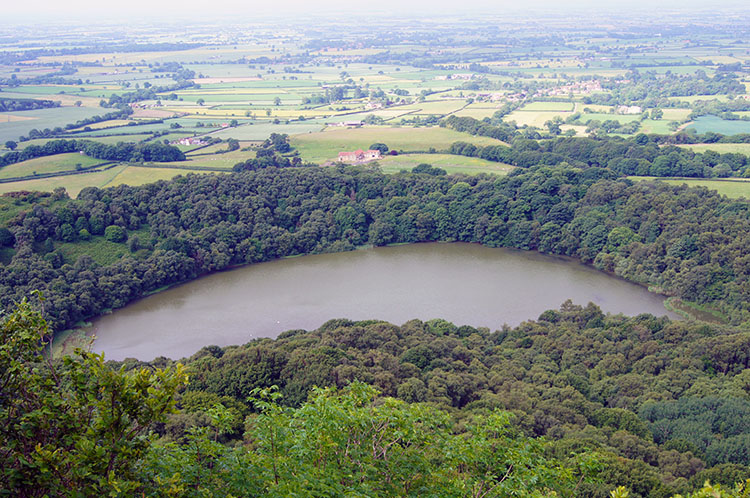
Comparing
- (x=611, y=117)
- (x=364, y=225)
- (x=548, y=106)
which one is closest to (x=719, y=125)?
(x=611, y=117)

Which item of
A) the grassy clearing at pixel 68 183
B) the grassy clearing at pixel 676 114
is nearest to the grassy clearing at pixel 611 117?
the grassy clearing at pixel 676 114

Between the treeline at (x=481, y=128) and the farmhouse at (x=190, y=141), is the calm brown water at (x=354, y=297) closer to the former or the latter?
the treeline at (x=481, y=128)

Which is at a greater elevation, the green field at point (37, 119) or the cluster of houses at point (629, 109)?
the green field at point (37, 119)

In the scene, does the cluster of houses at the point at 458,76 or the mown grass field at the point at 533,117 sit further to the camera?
the cluster of houses at the point at 458,76

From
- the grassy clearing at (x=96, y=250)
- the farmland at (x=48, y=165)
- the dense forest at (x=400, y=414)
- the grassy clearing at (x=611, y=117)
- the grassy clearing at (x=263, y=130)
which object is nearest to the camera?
the dense forest at (x=400, y=414)

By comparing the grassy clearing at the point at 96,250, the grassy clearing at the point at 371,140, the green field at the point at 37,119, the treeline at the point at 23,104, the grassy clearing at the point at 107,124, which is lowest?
the grassy clearing at the point at 96,250

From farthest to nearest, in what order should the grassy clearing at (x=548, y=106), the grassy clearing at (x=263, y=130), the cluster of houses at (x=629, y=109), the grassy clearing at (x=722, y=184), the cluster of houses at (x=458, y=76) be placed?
1. the cluster of houses at (x=458, y=76)
2. the grassy clearing at (x=548, y=106)
3. the cluster of houses at (x=629, y=109)
4. the grassy clearing at (x=263, y=130)
5. the grassy clearing at (x=722, y=184)

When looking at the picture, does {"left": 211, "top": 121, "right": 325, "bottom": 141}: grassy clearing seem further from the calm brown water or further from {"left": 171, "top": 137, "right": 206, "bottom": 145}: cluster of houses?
the calm brown water

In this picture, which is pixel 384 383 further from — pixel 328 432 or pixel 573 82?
pixel 573 82
